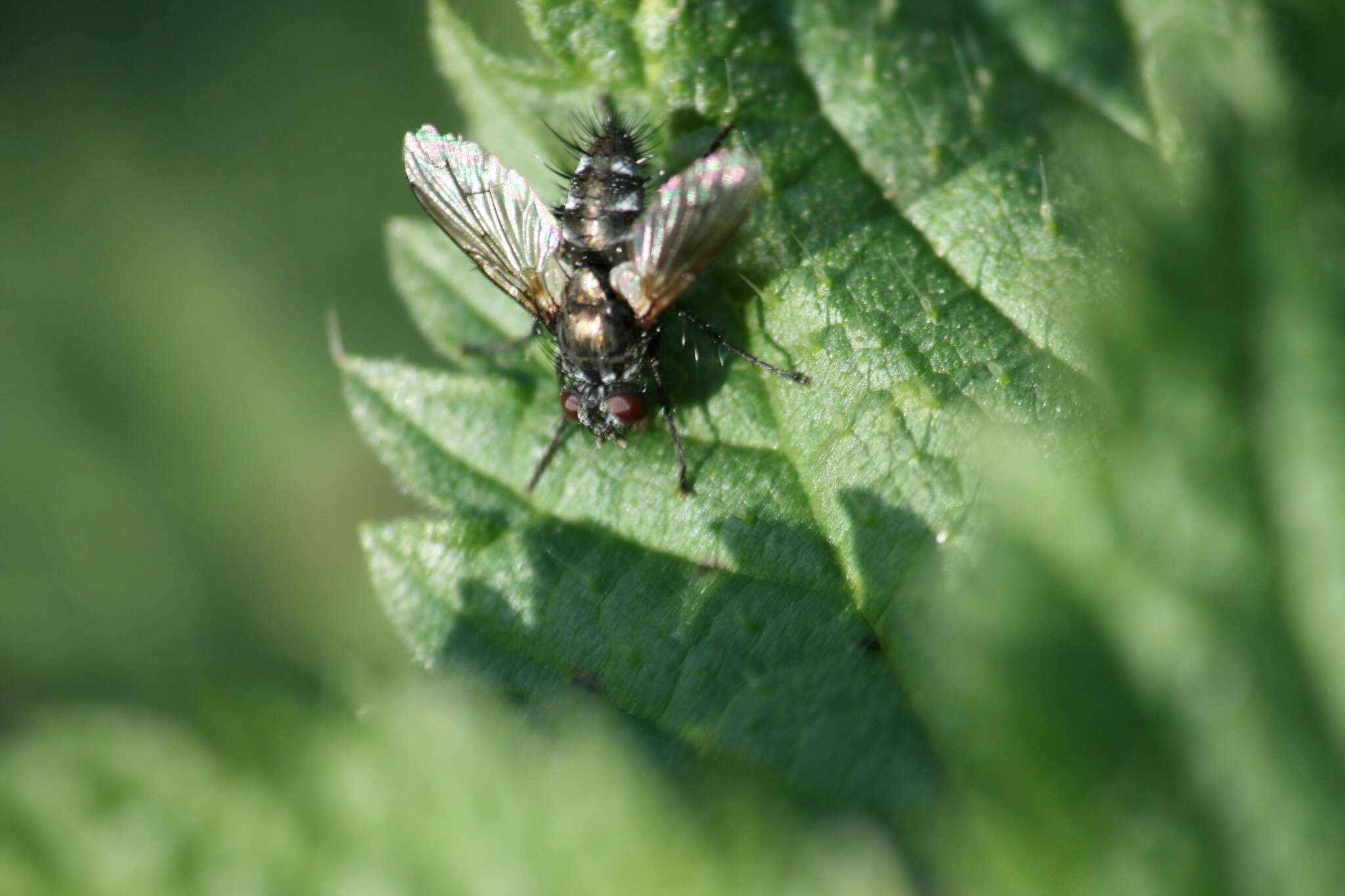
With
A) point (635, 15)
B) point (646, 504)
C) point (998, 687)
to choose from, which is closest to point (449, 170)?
point (635, 15)

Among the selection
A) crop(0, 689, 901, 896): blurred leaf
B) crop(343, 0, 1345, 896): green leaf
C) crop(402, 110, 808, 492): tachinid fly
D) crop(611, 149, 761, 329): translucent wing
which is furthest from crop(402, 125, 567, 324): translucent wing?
crop(0, 689, 901, 896): blurred leaf

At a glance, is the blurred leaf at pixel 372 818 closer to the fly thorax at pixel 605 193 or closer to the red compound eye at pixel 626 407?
the red compound eye at pixel 626 407

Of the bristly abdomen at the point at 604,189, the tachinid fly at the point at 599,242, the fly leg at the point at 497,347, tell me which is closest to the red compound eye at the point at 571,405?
the tachinid fly at the point at 599,242

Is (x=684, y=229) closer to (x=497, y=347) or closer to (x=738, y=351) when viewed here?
(x=738, y=351)

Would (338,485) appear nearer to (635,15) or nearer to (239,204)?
(239,204)

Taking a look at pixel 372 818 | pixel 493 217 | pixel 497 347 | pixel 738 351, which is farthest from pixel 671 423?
pixel 372 818

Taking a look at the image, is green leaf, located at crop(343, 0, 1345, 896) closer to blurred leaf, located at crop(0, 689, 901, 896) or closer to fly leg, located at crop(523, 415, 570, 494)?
fly leg, located at crop(523, 415, 570, 494)
